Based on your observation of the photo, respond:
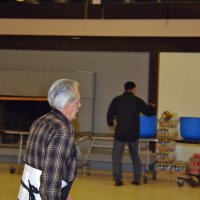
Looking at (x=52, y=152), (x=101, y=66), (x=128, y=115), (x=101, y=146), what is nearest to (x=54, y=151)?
(x=52, y=152)

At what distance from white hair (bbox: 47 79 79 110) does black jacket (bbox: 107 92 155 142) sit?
15.5ft

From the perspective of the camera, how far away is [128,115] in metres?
7.36

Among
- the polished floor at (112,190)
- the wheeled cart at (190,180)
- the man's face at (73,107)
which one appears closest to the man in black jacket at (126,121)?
the polished floor at (112,190)

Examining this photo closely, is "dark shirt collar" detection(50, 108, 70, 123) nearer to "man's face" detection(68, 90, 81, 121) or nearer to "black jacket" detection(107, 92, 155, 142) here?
"man's face" detection(68, 90, 81, 121)

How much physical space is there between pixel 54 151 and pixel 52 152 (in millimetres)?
11

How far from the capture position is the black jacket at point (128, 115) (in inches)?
289

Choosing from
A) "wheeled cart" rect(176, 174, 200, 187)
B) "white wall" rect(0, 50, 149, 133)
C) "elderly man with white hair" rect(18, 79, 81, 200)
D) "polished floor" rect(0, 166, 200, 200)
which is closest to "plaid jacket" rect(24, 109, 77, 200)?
"elderly man with white hair" rect(18, 79, 81, 200)

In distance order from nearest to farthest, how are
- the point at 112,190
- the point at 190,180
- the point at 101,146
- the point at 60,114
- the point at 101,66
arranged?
the point at 60,114 < the point at 112,190 < the point at 190,180 < the point at 101,146 < the point at 101,66

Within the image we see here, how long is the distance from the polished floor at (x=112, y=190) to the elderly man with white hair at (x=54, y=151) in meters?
3.87

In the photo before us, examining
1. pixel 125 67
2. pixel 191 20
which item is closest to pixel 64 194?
pixel 191 20

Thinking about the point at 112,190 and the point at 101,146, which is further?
the point at 101,146

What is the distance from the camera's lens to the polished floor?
6.64 m

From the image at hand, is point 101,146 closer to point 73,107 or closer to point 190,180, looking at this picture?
point 190,180

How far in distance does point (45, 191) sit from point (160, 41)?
21.4 ft
